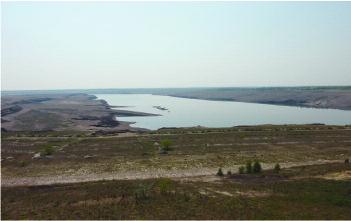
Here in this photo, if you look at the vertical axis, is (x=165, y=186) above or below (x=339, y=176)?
below

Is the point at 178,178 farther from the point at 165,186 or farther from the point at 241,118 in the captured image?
the point at 241,118

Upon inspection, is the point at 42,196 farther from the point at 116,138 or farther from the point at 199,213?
the point at 116,138

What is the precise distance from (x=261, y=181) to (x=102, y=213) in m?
12.4

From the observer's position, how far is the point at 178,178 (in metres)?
31.1

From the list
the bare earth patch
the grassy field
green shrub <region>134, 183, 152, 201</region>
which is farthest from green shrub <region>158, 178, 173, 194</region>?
the bare earth patch

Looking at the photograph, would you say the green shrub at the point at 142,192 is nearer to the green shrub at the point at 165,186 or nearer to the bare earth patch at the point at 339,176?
the green shrub at the point at 165,186

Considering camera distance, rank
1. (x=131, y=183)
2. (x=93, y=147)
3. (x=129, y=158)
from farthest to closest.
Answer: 1. (x=93, y=147)
2. (x=129, y=158)
3. (x=131, y=183)

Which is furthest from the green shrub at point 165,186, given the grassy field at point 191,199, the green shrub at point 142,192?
the green shrub at point 142,192

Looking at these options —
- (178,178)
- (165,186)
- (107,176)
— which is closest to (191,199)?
(165,186)

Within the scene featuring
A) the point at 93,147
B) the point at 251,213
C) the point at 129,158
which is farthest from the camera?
the point at 93,147

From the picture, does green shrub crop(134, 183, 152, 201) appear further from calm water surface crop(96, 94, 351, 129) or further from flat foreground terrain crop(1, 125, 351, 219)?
calm water surface crop(96, 94, 351, 129)

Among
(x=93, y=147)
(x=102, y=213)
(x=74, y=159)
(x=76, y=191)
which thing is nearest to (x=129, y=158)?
(x=74, y=159)

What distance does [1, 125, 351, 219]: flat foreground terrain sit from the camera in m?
22.4

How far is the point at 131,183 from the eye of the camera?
28.9m
